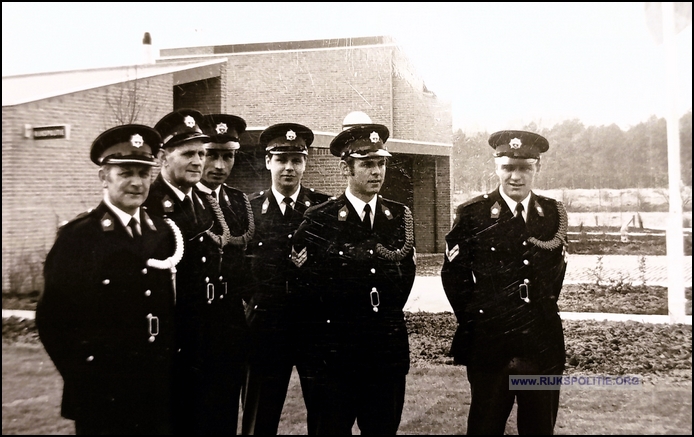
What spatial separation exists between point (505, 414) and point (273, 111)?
2.48 meters

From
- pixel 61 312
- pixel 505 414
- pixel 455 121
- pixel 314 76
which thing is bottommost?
pixel 505 414

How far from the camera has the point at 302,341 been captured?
11.6 feet

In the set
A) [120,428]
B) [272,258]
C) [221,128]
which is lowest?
[120,428]

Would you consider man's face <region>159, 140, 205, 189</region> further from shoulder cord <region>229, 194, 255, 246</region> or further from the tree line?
the tree line

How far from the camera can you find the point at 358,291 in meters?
3.43

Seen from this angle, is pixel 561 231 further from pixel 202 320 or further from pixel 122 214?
pixel 122 214

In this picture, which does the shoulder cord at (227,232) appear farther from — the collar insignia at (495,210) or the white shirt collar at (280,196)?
the collar insignia at (495,210)

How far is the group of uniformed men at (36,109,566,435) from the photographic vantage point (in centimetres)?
335

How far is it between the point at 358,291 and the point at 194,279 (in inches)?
41.8

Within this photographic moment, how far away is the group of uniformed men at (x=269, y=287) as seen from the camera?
3354 mm

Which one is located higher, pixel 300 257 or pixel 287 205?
pixel 287 205

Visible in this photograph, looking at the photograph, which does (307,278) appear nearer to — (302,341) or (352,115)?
(302,341)

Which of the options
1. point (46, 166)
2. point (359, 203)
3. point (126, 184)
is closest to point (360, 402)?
point (359, 203)

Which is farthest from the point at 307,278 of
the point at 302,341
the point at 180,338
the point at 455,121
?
the point at 455,121
